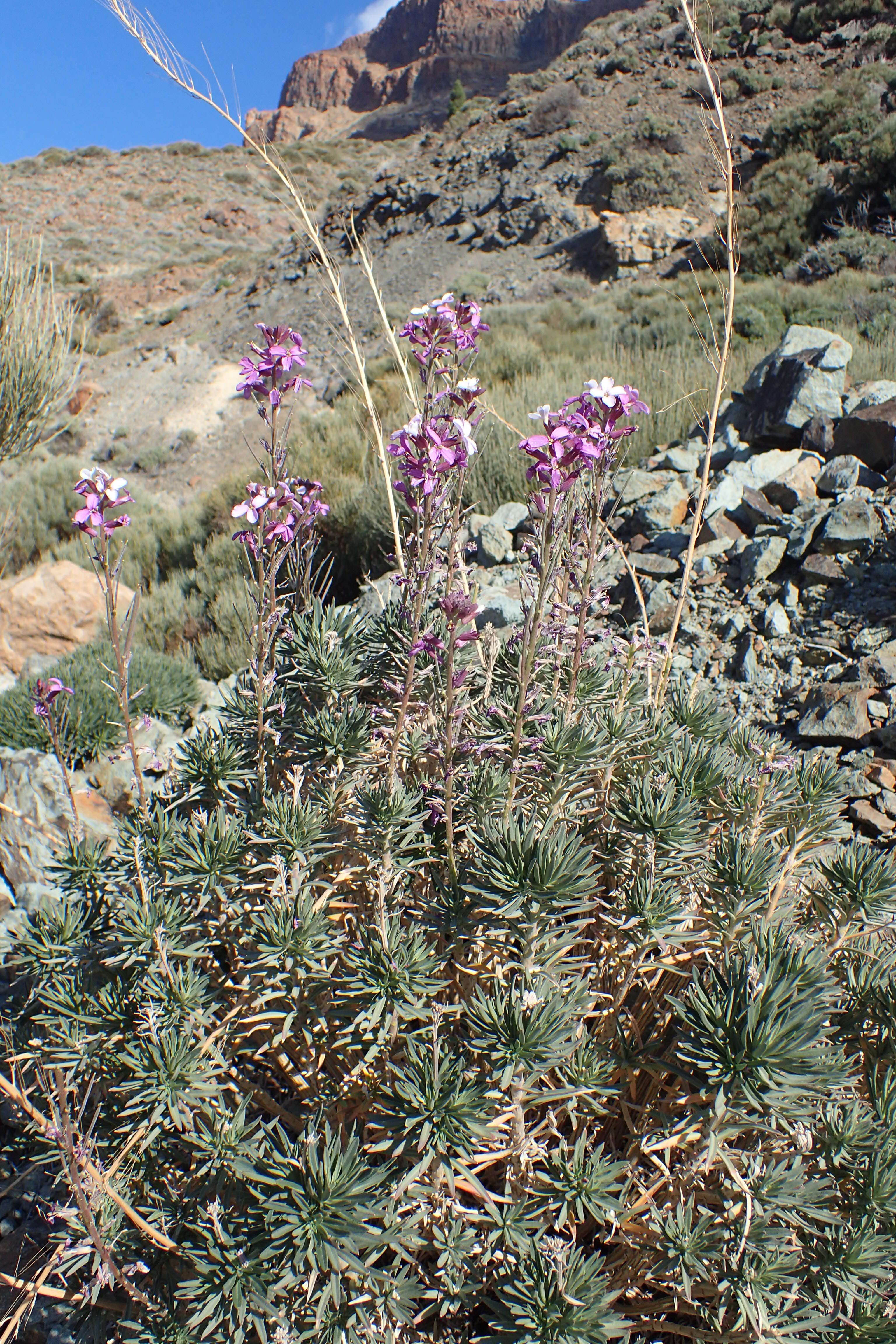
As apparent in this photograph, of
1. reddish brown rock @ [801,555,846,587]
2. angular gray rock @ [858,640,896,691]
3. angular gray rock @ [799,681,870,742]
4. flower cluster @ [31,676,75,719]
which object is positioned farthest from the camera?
reddish brown rock @ [801,555,846,587]

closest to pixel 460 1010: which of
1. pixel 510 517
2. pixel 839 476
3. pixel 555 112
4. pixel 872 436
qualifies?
pixel 839 476

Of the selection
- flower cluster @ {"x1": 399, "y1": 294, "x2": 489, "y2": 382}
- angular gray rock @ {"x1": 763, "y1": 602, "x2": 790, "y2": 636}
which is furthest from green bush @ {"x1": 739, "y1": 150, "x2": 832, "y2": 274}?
flower cluster @ {"x1": 399, "y1": 294, "x2": 489, "y2": 382}

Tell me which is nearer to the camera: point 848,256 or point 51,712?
point 51,712

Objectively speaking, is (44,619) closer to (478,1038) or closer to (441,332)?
(441,332)

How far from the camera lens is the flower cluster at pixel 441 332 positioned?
178cm

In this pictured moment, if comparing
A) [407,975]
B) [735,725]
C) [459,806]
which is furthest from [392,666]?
[735,725]

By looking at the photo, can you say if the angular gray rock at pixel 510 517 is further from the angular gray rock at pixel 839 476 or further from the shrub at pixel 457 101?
the shrub at pixel 457 101

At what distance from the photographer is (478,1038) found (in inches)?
52.0

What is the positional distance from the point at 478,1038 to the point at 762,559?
3.95m

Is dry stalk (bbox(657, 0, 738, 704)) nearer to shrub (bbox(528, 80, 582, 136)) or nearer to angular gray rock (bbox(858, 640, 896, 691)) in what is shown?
angular gray rock (bbox(858, 640, 896, 691))

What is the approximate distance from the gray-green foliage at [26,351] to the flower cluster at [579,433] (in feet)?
31.8

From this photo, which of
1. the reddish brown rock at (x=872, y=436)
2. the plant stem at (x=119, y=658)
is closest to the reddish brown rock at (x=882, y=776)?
the reddish brown rock at (x=872, y=436)

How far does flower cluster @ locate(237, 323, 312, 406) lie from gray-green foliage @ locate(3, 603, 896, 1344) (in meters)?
0.60

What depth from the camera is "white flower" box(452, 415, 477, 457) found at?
1.48m
